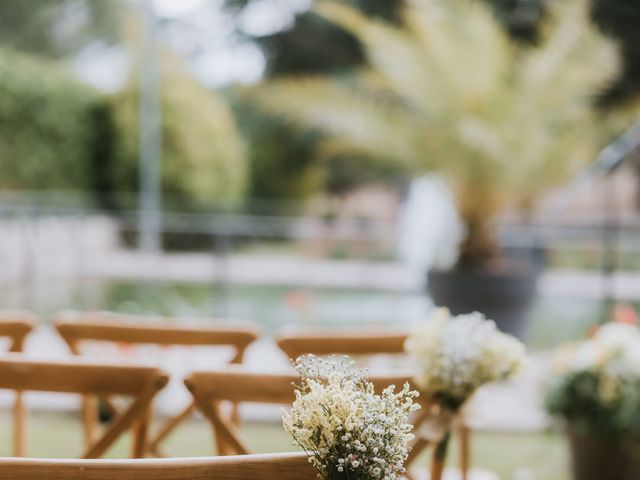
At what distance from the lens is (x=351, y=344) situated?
83.0 inches

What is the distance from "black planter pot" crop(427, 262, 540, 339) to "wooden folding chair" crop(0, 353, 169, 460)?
3279 mm

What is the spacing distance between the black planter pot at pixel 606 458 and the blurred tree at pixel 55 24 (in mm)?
8510

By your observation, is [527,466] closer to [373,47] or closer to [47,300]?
[373,47]

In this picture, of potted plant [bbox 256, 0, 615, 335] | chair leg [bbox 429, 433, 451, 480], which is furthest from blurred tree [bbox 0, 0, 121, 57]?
chair leg [bbox 429, 433, 451, 480]

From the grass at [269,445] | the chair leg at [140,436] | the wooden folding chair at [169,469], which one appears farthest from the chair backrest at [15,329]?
the wooden folding chair at [169,469]

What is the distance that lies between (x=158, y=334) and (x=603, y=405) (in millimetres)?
1523

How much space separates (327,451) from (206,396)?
0.65 meters

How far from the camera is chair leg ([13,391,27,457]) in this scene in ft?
7.28

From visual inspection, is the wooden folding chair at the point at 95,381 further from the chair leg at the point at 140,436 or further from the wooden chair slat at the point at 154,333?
the wooden chair slat at the point at 154,333

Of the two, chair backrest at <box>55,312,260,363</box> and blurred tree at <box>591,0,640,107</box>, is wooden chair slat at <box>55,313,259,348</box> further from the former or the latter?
blurred tree at <box>591,0,640,107</box>

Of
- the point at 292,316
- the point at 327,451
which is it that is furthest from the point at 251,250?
the point at 327,451

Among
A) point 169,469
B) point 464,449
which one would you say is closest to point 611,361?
point 464,449

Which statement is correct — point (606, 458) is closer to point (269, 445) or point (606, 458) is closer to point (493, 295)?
point (269, 445)

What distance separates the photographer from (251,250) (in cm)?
861
